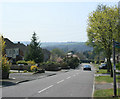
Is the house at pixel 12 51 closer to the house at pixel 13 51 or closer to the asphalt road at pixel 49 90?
the house at pixel 13 51

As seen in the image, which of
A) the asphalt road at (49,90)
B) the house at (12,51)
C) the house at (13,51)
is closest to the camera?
the asphalt road at (49,90)

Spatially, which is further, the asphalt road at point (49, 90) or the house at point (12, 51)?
the house at point (12, 51)

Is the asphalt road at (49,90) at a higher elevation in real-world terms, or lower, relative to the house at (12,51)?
lower

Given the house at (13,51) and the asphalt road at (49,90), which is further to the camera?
the house at (13,51)

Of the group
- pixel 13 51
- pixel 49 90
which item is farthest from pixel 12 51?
pixel 49 90

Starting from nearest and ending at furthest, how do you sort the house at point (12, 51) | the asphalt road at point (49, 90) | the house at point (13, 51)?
the asphalt road at point (49, 90) → the house at point (12, 51) → the house at point (13, 51)

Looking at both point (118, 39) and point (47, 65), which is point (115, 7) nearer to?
point (118, 39)

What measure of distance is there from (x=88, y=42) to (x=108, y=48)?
12.0 metres

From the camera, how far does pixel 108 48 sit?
2584 cm

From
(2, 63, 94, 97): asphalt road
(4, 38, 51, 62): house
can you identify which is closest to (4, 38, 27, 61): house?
(4, 38, 51, 62): house

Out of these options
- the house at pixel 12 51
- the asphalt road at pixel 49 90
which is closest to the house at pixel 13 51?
the house at pixel 12 51

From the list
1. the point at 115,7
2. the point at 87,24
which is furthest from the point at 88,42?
the point at 115,7

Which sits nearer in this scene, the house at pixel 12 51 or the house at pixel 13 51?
the house at pixel 12 51

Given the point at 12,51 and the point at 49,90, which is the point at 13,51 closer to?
the point at 12,51
